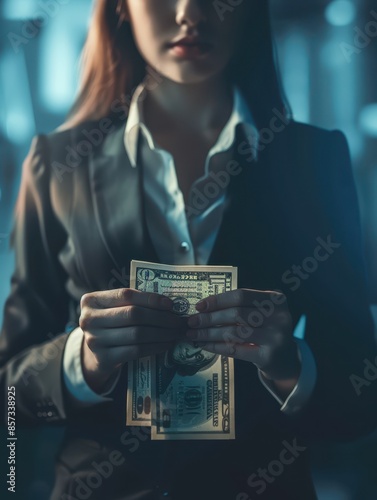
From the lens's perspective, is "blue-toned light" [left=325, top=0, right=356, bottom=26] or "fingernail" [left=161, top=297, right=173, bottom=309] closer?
"fingernail" [left=161, top=297, right=173, bottom=309]

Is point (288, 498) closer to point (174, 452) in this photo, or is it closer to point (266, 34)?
point (174, 452)

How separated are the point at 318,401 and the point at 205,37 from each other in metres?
0.82

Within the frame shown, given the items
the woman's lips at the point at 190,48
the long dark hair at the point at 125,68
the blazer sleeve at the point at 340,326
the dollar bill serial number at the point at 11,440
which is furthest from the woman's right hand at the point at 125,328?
the woman's lips at the point at 190,48

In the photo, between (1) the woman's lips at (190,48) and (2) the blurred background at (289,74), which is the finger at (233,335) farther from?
(1) the woman's lips at (190,48)

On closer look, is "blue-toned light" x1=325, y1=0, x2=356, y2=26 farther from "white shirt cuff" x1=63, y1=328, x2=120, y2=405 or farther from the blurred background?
"white shirt cuff" x1=63, y1=328, x2=120, y2=405

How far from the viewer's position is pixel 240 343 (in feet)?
4.30

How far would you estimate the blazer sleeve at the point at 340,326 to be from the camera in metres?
1.35

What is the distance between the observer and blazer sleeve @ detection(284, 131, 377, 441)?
135 centimetres

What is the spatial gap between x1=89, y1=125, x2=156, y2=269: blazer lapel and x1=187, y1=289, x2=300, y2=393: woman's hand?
0.17m

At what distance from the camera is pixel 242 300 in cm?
132

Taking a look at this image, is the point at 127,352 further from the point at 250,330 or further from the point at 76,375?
the point at 250,330

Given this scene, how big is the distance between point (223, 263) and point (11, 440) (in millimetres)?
585

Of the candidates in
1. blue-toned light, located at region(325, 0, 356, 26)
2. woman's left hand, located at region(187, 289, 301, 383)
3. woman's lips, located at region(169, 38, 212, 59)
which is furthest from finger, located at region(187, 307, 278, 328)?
blue-toned light, located at region(325, 0, 356, 26)

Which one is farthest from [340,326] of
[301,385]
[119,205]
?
[119,205]
